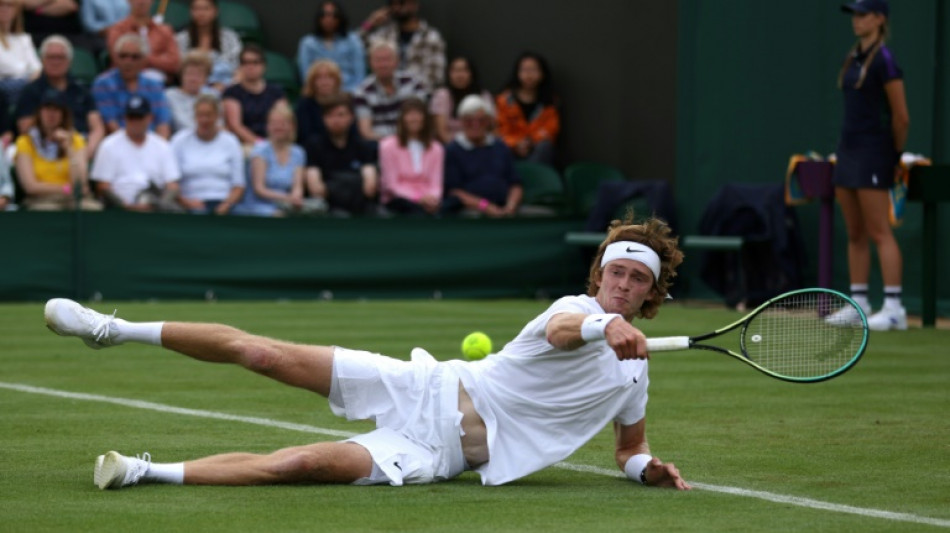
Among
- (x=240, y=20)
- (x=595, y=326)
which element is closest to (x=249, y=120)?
(x=240, y=20)

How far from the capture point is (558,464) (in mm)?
6492

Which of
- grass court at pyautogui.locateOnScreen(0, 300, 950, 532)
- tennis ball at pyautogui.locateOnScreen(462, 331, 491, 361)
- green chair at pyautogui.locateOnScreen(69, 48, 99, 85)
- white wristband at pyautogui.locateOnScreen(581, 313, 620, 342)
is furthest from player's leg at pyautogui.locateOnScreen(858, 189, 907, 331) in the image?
green chair at pyautogui.locateOnScreen(69, 48, 99, 85)

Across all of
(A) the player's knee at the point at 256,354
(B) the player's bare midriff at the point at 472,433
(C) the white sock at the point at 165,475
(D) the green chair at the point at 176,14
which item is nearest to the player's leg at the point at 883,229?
Result: (B) the player's bare midriff at the point at 472,433

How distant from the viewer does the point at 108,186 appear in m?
15.8

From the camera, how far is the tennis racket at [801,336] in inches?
223

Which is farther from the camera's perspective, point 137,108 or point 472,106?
point 472,106

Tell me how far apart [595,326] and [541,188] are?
1320 centimetres

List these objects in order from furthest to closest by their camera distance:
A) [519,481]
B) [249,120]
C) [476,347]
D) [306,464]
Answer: [249,120] → [476,347] → [519,481] → [306,464]

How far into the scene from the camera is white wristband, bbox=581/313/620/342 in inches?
201

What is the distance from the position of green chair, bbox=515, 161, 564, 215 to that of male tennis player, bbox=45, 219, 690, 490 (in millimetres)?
11922

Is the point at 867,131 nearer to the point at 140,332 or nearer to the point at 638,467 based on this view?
the point at 638,467

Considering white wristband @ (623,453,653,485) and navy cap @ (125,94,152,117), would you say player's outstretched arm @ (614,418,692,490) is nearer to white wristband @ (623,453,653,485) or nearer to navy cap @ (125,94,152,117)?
white wristband @ (623,453,653,485)

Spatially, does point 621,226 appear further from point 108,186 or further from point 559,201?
point 559,201

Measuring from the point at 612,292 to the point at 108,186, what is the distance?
10905mm
